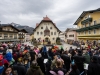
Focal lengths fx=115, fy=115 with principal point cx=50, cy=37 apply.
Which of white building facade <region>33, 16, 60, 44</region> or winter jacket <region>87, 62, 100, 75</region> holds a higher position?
white building facade <region>33, 16, 60, 44</region>

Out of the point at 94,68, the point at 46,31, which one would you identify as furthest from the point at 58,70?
the point at 46,31

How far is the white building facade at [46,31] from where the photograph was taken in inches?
1869

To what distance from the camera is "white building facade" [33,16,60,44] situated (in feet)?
156

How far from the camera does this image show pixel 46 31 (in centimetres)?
4800

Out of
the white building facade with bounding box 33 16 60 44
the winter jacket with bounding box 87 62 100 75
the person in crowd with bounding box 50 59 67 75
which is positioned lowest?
the winter jacket with bounding box 87 62 100 75

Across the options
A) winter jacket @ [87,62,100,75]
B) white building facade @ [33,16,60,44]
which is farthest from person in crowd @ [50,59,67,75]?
white building facade @ [33,16,60,44]

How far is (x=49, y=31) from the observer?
48.3 m

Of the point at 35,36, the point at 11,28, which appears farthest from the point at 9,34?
the point at 35,36

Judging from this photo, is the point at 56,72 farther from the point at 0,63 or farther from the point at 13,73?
the point at 0,63

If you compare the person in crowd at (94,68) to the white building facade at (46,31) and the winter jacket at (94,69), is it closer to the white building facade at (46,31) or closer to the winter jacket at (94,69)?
the winter jacket at (94,69)

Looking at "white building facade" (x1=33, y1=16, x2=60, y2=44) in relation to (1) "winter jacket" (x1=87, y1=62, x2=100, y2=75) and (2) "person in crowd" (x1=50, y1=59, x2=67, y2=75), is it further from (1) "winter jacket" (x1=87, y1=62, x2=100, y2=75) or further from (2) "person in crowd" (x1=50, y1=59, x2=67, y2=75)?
(2) "person in crowd" (x1=50, y1=59, x2=67, y2=75)

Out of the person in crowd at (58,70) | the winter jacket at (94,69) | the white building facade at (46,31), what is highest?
the white building facade at (46,31)

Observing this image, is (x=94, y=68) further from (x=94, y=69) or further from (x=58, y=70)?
(x=58, y=70)

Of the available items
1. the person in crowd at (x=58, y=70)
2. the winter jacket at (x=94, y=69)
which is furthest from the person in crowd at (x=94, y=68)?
the person in crowd at (x=58, y=70)
